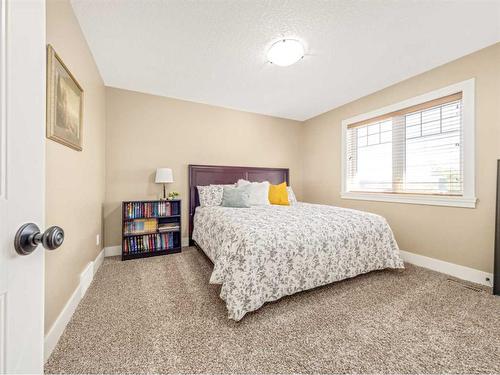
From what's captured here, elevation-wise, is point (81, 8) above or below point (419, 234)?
above

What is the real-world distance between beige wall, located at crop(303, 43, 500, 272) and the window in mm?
81

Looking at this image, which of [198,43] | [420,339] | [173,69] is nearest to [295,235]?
[420,339]

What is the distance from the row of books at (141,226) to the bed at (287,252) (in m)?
0.88

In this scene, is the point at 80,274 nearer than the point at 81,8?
No

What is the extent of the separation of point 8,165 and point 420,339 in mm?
2205

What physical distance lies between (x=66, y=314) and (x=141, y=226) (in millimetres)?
1511

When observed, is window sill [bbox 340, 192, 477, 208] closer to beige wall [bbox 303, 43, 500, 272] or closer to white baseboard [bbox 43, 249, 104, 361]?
beige wall [bbox 303, 43, 500, 272]

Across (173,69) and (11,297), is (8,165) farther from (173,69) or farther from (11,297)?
(173,69)

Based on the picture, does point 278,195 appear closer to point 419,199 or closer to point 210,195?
point 210,195

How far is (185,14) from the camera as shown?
70.8 inches

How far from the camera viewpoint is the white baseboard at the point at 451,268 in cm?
218

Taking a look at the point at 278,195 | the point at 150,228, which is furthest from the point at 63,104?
the point at 278,195

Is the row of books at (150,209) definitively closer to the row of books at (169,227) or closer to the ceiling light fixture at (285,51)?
the row of books at (169,227)

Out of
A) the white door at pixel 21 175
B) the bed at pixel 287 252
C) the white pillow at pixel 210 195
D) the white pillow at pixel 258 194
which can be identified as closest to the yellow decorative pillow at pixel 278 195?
the white pillow at pixel 258 194
